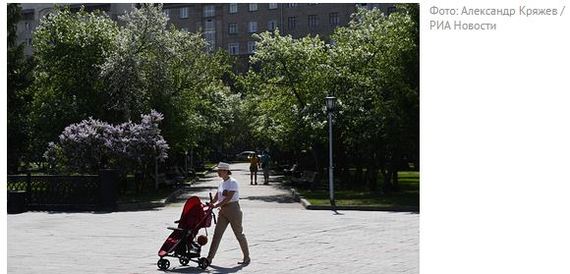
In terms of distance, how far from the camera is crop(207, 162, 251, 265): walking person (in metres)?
10.8

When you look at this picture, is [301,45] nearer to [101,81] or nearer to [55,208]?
[101,81]

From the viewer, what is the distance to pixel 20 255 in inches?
472

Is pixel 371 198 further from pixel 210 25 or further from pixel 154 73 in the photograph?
pixel 210 25

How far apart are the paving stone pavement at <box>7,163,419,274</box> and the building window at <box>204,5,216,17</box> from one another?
62.8 metres

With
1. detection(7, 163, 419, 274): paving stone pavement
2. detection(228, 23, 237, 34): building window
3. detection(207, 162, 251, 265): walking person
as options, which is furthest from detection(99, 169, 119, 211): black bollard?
detection(228, 23, 237, 34): building window

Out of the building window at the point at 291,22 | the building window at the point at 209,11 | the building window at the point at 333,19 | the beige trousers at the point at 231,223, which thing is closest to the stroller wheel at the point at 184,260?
the beige trousers at the point at 231,223

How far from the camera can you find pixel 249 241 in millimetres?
14039

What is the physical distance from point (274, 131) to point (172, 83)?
22.4 feet

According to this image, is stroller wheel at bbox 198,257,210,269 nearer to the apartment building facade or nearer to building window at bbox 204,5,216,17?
the apartment building facade

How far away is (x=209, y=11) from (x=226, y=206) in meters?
74.4

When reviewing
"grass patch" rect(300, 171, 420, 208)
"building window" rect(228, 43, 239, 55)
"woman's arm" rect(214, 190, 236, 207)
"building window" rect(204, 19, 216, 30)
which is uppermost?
"building window" rect(204, 19, 216, 30)

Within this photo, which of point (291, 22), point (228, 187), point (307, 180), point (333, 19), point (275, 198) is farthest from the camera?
point (291, 22)

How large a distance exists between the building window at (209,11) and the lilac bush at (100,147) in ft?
193

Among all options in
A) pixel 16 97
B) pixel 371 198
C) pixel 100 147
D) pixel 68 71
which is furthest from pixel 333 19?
pixel 100 147
